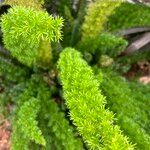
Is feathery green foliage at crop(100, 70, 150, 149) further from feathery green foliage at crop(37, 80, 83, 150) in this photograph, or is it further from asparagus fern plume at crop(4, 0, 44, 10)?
asparagus fern plume at crop(4, 0, 44, 10)


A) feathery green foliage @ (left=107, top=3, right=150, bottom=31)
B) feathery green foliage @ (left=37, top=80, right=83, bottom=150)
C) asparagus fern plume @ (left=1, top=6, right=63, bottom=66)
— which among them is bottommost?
feathery green foliage @ (left=37, top=80, right=83, bottom=150)

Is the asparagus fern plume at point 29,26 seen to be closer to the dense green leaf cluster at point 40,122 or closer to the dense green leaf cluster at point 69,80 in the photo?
the dense green leaf cluster at point 69,80

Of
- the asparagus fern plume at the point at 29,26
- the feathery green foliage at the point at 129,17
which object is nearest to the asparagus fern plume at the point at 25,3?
the asparagus fern plume at the point at 29,26

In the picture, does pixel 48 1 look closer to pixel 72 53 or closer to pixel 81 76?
pixel 72 53

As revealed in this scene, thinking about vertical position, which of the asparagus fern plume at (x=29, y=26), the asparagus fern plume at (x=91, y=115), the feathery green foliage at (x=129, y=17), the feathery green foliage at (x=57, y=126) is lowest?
the feathery green foliage at (x=57, y=126)

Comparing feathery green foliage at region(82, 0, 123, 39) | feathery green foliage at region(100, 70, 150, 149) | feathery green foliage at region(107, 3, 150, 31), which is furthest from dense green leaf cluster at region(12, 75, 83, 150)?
feathery green foliage at region(107, 3, 150, 31)

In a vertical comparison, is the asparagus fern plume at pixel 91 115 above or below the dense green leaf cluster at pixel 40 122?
above

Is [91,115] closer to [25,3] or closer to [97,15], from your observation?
[25,3]

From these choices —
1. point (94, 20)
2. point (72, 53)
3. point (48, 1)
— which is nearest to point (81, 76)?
point (72, 53)
